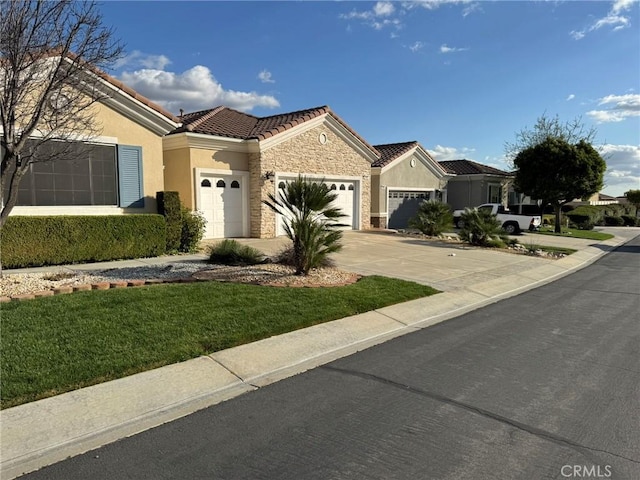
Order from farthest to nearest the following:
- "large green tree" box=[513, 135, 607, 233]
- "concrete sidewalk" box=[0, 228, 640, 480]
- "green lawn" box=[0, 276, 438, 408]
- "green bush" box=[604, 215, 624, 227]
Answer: "green bush" box=[604, 215, 624, 227] < "large green tree" box=[513, 135, 607, 233] < "green lawn" box=[0, 276, 438, 408] < "concrete sidewalk" box=[0, 228, 640, 480]

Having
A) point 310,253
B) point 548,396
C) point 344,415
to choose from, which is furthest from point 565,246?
point 344,415

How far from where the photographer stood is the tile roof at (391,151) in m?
25.9

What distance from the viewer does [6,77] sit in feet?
24.4

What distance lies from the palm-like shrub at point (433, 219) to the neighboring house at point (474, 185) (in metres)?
12.4

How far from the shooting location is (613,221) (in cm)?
4425

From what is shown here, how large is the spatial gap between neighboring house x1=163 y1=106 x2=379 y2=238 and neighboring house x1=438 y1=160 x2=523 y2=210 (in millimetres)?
14882

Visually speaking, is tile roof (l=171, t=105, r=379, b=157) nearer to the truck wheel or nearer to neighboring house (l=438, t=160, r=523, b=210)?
the truck wheel

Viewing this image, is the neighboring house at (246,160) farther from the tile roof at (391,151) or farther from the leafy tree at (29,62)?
the leafy tree at (29,62)

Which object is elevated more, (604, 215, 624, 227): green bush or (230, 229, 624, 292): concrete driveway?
(604, 215, 624, 227): green bush

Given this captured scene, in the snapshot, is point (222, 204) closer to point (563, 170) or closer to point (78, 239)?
point (78, 239)

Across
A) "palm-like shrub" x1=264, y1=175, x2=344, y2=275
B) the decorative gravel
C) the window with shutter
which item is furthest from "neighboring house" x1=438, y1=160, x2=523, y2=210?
"palm-like shrub" x1=264, y1=175, x2=344, y2=275

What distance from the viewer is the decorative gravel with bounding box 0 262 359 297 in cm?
800

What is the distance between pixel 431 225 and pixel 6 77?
1778cm

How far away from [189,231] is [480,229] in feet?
38.4
